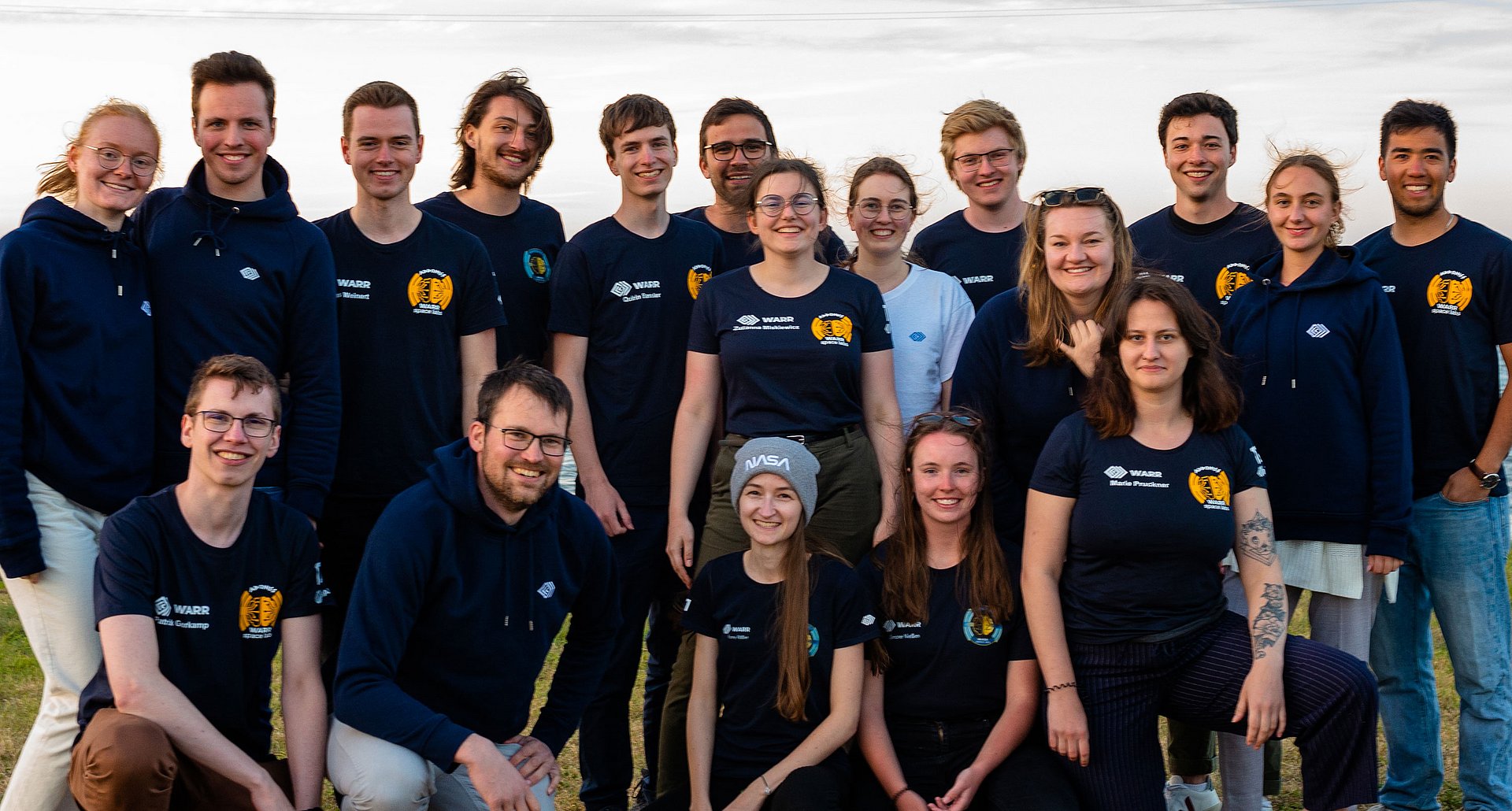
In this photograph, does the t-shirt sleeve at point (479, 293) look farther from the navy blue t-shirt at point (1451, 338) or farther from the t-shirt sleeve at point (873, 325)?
the navy blue t-shirt at point (1451, 338)

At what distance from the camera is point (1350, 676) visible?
Answer: 13.1 ft

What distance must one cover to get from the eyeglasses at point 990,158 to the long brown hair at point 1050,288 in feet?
2.53

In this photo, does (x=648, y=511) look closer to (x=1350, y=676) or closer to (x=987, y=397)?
(x=987, y=397)

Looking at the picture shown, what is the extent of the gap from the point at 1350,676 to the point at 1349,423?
3.36 ft

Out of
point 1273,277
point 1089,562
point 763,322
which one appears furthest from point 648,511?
point 1273,277

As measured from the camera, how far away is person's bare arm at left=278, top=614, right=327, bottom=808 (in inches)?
158

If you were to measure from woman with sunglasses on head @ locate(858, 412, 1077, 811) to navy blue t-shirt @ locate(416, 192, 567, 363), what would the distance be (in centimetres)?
172

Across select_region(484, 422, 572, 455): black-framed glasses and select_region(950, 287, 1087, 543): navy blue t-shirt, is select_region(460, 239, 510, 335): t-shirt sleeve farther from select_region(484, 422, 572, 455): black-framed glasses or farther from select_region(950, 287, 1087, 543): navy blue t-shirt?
select_region(950, 287, 1087, 543): navy blue t-shirt

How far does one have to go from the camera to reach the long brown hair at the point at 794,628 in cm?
420

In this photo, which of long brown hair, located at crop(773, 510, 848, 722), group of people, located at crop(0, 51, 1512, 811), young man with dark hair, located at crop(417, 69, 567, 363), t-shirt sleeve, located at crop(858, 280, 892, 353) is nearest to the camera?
group of people, located at crop(0, 51, 1512, 811)

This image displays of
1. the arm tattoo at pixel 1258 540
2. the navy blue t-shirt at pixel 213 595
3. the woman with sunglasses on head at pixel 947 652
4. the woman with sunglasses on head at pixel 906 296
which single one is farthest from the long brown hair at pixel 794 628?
the navy blue t-shirt at pixel 213 595

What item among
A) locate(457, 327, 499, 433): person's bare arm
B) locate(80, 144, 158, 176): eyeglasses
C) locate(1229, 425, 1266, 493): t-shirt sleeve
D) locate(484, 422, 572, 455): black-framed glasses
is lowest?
locate(1229, 425, 1266, 493): t-shirt sleeve

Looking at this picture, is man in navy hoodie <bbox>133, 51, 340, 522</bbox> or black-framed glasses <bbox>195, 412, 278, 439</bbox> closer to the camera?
black-framed glasses <bbox>195, 412, 278, 439</bbox>

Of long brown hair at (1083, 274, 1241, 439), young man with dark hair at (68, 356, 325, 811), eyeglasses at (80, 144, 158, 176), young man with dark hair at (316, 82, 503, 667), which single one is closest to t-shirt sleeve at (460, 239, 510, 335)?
young man with dark hair at (316, 82, 503, 667)
